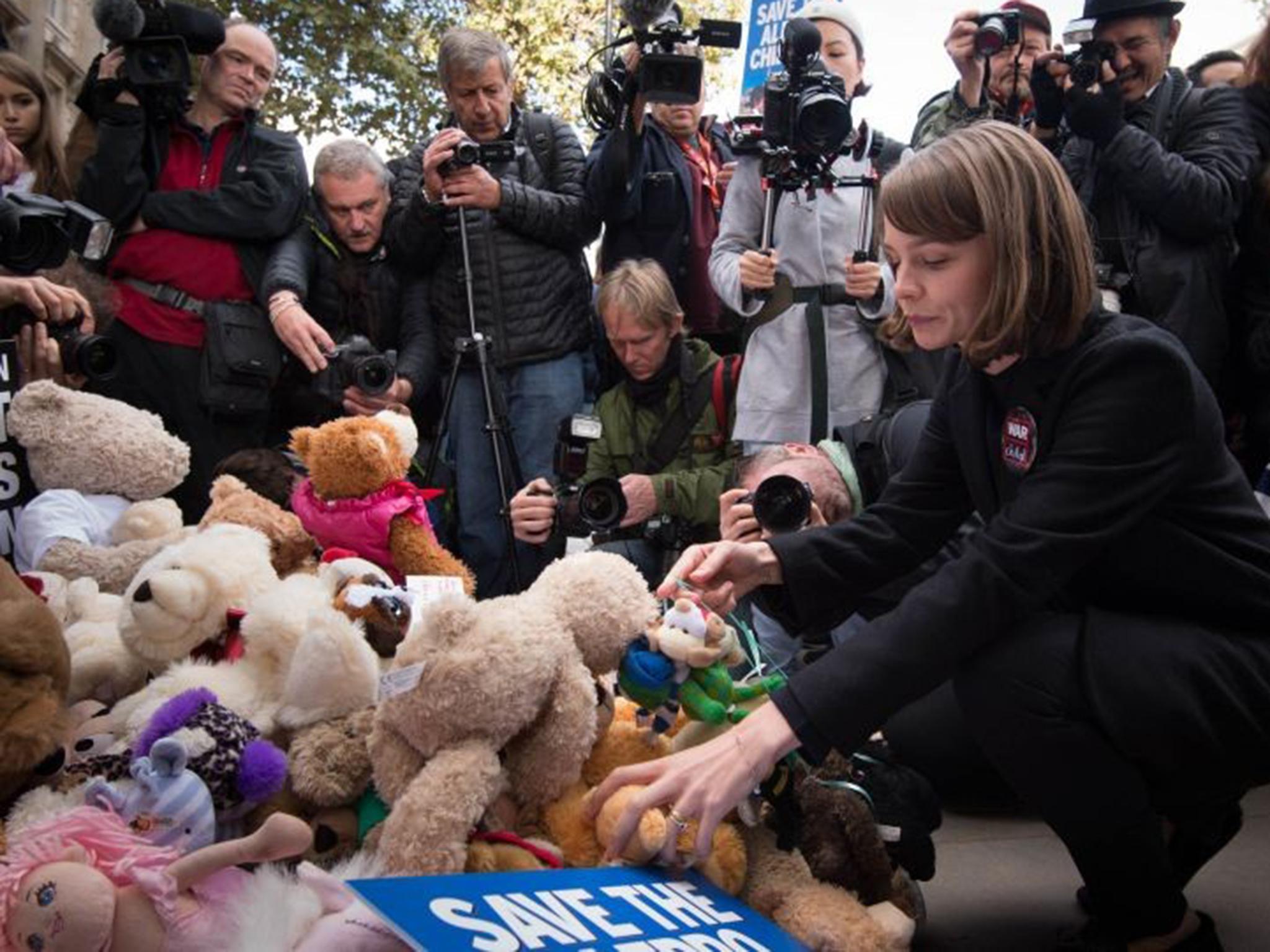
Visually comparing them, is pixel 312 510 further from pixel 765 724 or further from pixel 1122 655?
pixel 1122 655

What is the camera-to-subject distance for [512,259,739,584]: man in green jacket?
10.7 ft

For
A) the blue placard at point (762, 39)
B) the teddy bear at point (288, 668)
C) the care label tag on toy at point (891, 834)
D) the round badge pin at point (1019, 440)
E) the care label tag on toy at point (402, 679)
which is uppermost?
the blue placard at point (762, 39)

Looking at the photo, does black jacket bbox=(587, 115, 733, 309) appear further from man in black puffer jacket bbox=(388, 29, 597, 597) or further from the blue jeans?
the blue jeans

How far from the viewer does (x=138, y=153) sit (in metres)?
3.44

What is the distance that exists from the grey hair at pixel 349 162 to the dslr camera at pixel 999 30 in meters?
1.81

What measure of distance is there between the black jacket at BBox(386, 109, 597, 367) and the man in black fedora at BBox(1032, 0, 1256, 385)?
1362mm

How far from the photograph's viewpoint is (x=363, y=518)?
8.79 feet

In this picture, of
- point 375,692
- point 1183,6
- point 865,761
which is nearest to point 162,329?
point 375,692

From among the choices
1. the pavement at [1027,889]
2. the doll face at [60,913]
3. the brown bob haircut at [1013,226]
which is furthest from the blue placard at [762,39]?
the doll face at [60,913]

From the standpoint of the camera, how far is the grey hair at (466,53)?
3.61m

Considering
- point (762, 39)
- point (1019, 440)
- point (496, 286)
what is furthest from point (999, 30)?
point (762, 39)

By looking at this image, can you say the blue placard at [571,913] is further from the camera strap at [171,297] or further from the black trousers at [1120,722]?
the camera strap at [171,297]

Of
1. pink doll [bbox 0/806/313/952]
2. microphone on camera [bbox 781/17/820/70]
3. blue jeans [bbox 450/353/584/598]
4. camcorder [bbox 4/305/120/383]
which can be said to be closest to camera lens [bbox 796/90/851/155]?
microphone on camera [bbox 781/17/820/70]

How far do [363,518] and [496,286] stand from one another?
3.70 feet
